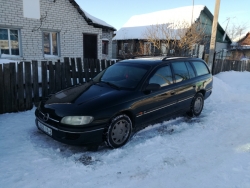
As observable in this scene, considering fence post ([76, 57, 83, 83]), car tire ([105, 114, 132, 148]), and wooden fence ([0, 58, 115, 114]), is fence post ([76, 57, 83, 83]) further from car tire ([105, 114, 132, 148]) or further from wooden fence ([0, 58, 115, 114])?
car tire ([105, 114, 132, 148])

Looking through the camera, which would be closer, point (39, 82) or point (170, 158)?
point (170, 158)

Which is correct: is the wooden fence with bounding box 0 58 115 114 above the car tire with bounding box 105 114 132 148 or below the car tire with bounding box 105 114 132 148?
above

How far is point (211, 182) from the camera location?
261 cm

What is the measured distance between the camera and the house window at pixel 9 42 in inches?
343

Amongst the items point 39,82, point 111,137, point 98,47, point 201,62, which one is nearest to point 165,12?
point 98,47

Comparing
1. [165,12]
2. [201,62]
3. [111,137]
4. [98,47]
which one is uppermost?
[165,12]

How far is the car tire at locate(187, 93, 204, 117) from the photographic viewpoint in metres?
5.12

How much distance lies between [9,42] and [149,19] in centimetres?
1686

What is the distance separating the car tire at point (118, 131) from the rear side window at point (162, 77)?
99cm

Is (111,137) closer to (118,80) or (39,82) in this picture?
(118,80)

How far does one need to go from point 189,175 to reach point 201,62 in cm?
381

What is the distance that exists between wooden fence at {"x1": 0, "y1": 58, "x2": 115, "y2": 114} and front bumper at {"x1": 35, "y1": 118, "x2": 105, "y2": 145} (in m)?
2.41

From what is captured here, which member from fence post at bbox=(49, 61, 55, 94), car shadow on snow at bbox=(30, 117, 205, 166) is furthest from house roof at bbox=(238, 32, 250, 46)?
fence post at bbox=(49, 61, 55, 94)

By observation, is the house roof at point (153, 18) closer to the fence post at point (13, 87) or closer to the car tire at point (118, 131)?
the fence post at point (13, 87)
